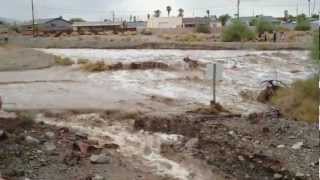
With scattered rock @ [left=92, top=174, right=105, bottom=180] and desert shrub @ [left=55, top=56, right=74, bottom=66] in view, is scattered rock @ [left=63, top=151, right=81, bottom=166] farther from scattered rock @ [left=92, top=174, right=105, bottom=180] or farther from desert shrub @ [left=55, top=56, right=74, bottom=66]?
desert shrub @ [left=55, top=56, right=74, bottom=66]

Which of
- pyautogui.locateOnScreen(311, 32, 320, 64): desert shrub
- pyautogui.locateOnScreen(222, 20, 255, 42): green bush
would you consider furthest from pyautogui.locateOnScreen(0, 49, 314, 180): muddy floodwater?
pyautogui.locateOnScreen(222, 20, 255, 42): green bush

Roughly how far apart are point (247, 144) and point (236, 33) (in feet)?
160

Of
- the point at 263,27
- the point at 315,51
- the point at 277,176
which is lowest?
the point at 277,176

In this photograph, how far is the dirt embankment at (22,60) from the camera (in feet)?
111

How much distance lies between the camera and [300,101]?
63.2ft

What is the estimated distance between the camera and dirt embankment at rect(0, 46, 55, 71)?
33681mm

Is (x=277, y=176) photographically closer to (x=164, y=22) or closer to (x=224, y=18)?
(x=164, y=22)

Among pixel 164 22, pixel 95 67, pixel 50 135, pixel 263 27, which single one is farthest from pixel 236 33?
pixel 164 22

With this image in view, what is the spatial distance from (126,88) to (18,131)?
10.5m

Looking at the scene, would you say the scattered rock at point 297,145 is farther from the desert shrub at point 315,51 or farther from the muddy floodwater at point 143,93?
the desert shrub at point 315,51

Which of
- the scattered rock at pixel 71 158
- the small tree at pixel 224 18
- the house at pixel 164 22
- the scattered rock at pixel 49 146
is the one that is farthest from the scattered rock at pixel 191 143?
the house at pixel 164 22

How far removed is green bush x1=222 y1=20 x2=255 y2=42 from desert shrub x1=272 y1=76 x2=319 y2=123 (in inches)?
1581

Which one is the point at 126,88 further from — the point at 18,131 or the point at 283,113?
the point at 18,131

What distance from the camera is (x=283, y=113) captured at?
1878 cm
